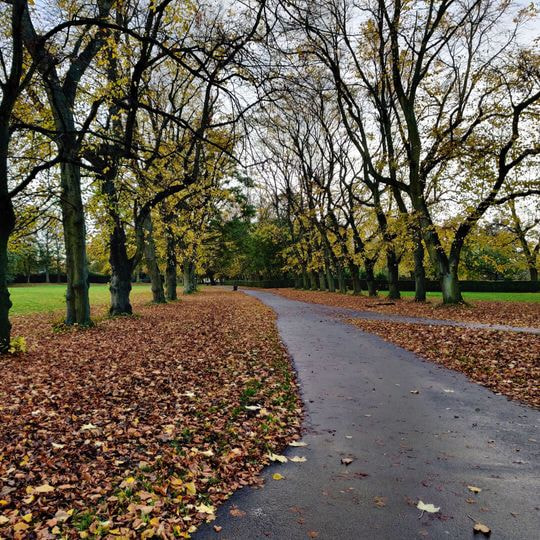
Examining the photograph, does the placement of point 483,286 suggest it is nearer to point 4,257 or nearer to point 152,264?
point 152,264

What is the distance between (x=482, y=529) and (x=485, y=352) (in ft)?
21.8

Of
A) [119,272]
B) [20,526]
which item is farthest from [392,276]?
[20,526]

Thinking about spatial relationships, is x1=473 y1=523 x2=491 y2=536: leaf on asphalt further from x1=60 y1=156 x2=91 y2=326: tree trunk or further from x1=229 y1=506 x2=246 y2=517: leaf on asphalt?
x1=60 y1=156 x2=91 y2=326: tree trunk

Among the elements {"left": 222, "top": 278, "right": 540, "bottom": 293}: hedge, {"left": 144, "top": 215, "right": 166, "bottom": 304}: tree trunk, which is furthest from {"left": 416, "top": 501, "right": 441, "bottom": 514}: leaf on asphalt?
{"left": 222, "top": 278, "right": 540, "bottom": 293}: hedge

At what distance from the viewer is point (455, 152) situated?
698 inches

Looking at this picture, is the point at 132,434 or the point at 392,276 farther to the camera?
the point at 392,276

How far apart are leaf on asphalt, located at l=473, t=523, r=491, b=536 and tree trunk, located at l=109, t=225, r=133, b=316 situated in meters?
15.3

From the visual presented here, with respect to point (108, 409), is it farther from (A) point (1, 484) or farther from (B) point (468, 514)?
(B) point (468, 514)

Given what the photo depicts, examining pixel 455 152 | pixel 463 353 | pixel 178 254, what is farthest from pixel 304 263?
pixel 463 353

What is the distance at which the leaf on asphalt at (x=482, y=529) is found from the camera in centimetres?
283

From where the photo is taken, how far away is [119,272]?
52.6 feet

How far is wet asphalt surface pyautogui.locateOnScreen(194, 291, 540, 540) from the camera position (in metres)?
2.94

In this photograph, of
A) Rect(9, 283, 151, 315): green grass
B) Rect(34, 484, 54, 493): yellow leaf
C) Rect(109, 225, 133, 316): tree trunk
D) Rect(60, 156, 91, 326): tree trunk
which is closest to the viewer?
Rect(34, 484, 54, 493): yellow leaf

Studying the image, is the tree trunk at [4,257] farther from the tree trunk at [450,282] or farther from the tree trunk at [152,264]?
the tree trunk at [450,282]
